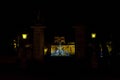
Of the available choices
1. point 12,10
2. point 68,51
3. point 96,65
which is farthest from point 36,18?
point 96,65

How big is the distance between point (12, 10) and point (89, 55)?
7.89m

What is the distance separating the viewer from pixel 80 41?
87.3ft

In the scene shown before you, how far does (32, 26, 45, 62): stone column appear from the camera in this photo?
26172mm

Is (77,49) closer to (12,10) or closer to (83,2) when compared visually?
(83,2)

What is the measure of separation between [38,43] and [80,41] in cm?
347

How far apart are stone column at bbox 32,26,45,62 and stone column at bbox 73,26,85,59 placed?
2.82m

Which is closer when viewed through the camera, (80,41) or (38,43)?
(38,43)

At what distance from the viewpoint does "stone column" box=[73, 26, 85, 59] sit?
26453 mm

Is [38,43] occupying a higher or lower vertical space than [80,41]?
lower

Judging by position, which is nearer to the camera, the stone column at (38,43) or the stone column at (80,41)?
the stone column at (38,43)

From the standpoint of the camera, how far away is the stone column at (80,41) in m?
26.5

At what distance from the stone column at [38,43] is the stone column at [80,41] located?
282 centimetres

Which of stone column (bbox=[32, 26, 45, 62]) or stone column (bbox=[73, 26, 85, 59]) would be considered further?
stone column (bbox=[73, 26, 85, 59])

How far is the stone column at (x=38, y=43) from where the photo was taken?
85.9ft
